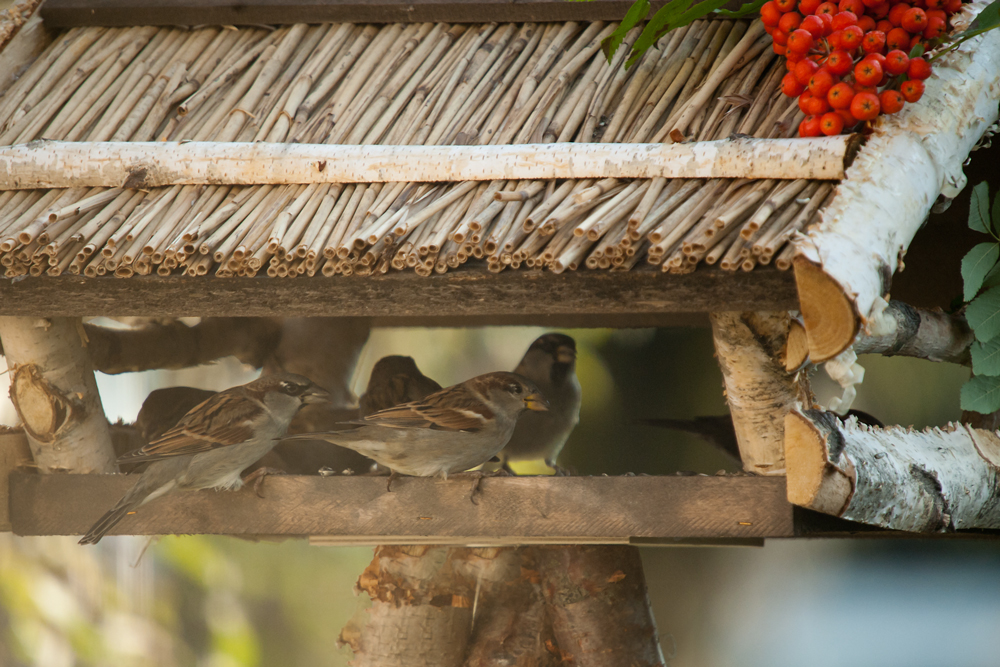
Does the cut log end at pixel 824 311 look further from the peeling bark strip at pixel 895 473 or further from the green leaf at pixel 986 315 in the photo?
the green leaf at pixel 986 315

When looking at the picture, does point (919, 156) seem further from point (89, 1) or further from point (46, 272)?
point (89, 1)

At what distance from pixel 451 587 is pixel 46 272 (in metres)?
1.06

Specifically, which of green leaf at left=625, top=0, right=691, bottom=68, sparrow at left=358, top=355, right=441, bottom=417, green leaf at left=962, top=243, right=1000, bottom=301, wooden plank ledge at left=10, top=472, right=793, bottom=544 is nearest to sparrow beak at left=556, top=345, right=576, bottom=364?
sparrow at left=358, top=355, right=441, bottom=417

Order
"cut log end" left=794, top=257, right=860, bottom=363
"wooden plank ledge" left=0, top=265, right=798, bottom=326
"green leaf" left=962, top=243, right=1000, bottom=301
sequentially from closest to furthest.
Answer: "cut log end" left=794, top=257, right=860, bottom=363, "wooden plank ledge" left=0, top=265, right=798, bottom=326, "green leaf" left=962, top=243, right=1000, bottom=301

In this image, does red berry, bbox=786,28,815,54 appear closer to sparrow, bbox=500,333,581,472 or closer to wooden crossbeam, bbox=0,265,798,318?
wooden crossbeam, bbox=0,265,798,318

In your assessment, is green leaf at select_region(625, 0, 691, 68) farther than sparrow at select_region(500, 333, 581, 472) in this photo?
No

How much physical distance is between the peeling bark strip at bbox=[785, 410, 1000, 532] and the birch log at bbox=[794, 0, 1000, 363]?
22 cm

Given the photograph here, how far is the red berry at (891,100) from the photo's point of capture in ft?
3.96

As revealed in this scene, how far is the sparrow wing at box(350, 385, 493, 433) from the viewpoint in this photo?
1.58 meters

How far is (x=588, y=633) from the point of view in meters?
1.69

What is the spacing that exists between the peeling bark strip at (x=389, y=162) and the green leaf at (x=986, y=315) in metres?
0.45

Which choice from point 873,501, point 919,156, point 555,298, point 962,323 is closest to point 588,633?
point 873,501

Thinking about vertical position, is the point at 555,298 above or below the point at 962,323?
above

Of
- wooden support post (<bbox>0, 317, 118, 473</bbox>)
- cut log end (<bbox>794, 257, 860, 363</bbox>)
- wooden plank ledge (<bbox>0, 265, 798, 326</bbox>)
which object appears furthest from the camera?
wooden support post (<bbox>0, 317, 118, 473</bbox>)
